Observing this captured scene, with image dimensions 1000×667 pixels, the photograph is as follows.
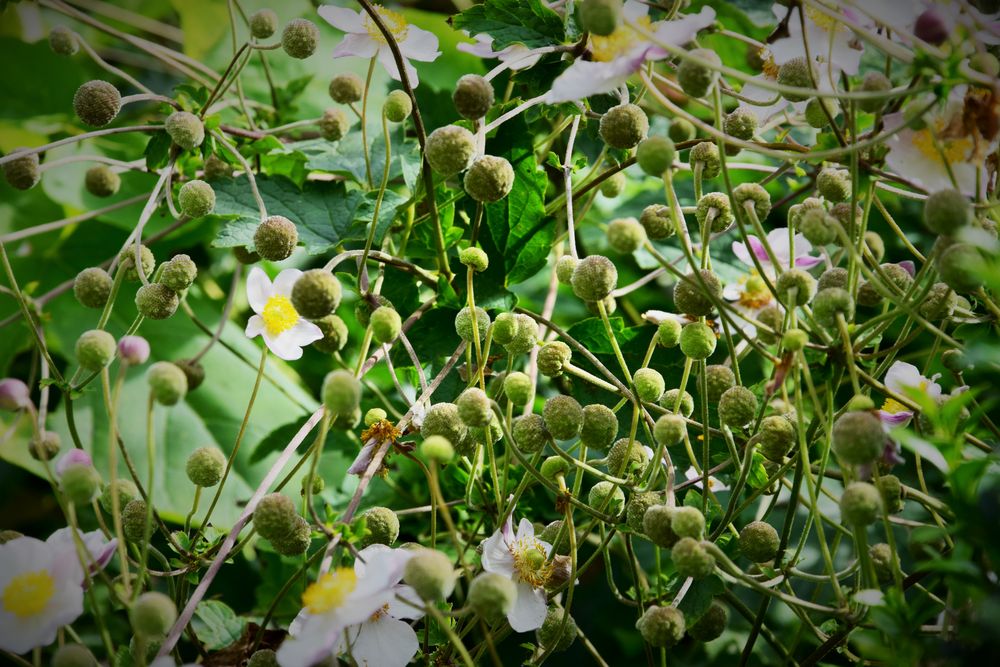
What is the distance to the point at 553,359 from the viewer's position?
1.96 feet

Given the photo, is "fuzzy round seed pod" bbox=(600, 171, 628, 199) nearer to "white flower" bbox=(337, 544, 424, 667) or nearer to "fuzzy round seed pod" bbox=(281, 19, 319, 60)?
"fuzzy round seed pod" bbox=(281, 19, 319, 60)

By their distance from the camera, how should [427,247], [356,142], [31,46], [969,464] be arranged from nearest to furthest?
[969,464] < [427,247] < [356,142] < [31,46]

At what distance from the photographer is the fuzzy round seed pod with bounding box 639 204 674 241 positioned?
661mm

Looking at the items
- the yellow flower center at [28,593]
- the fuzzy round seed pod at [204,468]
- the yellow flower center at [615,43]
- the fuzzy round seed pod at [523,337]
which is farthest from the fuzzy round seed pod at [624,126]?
the yellow flower center at [28,593]

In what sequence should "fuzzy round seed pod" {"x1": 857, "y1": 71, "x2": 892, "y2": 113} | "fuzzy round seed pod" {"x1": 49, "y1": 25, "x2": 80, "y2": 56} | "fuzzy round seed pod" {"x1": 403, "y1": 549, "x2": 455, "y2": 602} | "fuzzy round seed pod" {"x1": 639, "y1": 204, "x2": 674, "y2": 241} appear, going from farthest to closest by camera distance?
"fuzzy round seed pod" {"x1": 49, "y1": 25, "x2": 80, "y2": 56}, "fuzzy round seed pod" {"x1": 639, "y1": 204, "x2": 674, "y2": 241}, "fuzzy round seed pod" {"x1": 857, "y1": 71, "x2": 892, "y2": 113}, "fuzzy round seed pod" {"x1": 403, "y1": 549, "x2": 455, "y2": 602}

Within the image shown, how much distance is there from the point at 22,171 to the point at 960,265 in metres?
0.70

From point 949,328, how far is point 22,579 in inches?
30.0

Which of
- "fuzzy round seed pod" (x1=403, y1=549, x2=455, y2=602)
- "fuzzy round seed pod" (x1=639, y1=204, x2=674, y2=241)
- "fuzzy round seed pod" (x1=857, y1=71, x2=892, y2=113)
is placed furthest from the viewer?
"fuzzy round seed pod" (x1=639, y1=204, x2=674, y2=241)

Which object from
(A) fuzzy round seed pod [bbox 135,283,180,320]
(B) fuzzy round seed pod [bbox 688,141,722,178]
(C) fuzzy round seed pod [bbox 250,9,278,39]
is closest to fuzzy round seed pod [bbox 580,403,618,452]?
(B) fuzzy round seed pod [bbox 688,141,722,178]

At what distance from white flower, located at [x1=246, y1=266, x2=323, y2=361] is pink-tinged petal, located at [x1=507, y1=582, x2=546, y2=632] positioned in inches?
9.2

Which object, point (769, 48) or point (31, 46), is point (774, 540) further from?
point (31, 46)

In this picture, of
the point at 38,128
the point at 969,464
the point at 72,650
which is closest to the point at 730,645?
the point at 969,464

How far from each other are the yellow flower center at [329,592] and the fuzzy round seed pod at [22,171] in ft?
1.46

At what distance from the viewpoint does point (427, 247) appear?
76 cm
